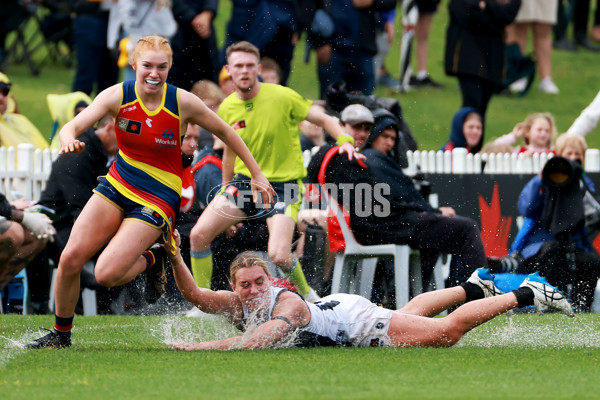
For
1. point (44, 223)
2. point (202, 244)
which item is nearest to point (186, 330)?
point (202, 244)

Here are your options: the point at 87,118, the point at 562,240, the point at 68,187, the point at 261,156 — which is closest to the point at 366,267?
the point at 261,156

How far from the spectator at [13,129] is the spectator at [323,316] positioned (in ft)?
17.1

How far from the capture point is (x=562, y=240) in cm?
1027

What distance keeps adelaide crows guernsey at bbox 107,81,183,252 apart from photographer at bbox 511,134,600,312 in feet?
13.7

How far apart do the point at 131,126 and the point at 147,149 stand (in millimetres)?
183

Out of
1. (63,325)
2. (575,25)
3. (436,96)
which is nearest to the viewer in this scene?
(63,325)

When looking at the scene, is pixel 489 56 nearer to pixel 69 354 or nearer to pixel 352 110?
pixel 352 110

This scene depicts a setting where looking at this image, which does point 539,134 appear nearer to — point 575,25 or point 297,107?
point 297,107

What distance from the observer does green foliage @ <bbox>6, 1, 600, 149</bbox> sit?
53.7 ft

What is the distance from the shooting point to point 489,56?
13094 millimetres

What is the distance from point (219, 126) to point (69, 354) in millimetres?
1794

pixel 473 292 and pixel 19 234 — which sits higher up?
pixel 19 234

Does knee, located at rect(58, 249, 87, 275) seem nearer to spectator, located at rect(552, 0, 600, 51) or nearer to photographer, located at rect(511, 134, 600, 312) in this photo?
photographer, located at rect(511, 134, 600, 312)

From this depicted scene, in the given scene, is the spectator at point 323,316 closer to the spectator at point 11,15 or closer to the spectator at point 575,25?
the spectator at point 11,15
